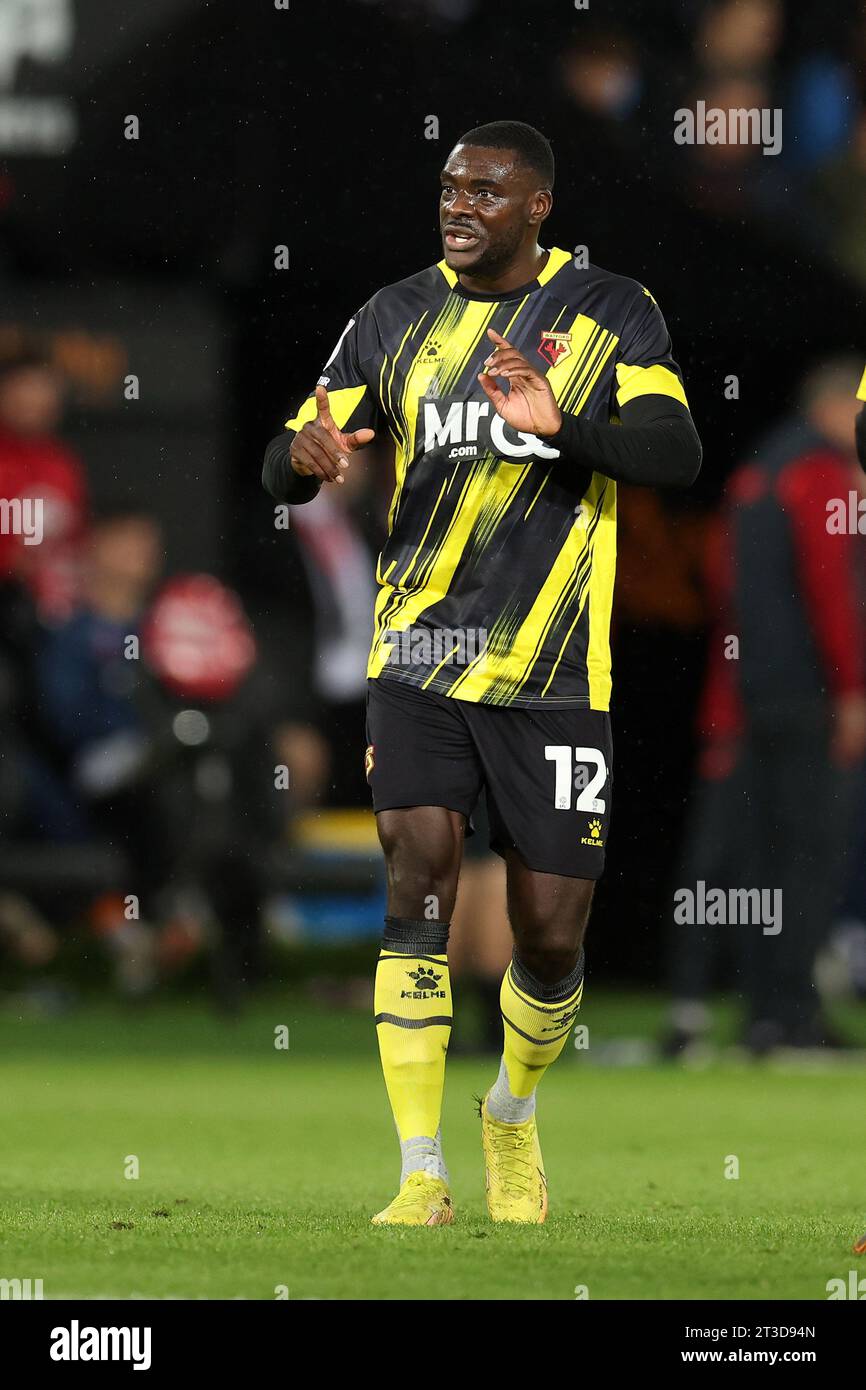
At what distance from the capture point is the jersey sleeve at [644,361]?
5504 mm

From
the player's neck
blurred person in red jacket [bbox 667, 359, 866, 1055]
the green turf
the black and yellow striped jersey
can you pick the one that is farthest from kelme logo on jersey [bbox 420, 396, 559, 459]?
blurred person in red jacket [bbox 667, 359, 866, 1055]

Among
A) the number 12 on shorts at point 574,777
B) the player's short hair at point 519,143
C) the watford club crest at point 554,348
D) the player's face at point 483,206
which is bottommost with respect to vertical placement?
the number 12 on shorts at point 574,777

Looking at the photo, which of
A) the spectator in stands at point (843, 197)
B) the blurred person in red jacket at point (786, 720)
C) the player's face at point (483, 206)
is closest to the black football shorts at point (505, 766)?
the player's face at point (483, 206)

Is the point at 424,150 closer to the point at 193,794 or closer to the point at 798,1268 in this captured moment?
the point at 193,794

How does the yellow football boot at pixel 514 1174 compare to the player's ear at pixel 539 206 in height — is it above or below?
below

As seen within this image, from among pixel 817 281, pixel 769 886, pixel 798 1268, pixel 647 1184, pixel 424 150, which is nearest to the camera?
pixel 798 1268

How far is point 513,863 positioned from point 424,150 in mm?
6105

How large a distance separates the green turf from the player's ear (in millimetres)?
2249

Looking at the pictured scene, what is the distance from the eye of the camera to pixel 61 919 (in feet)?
37.4

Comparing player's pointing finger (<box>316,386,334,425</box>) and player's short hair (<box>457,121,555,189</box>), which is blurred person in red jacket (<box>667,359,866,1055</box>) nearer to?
player's short hair (<box>457,121,555,189</box>)

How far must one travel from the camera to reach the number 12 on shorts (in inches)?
215

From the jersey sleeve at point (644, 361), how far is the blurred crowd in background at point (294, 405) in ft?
15.0

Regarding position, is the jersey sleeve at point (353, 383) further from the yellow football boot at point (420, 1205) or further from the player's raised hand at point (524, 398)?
the yellow football boot at point (420, 1205)

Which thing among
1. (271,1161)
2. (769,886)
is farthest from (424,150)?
(271,1161)
